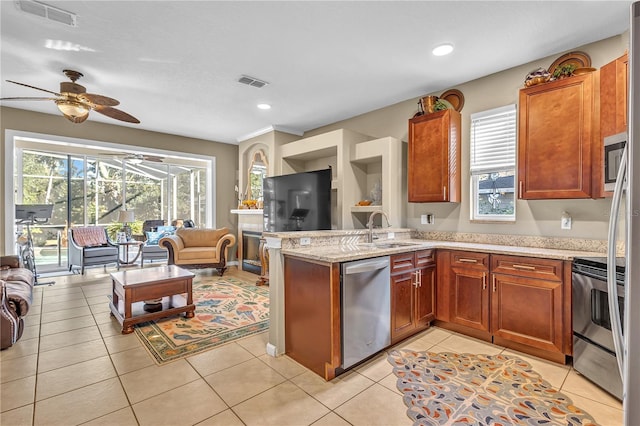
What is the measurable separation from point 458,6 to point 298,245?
2321mm

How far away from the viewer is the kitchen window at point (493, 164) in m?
3.38

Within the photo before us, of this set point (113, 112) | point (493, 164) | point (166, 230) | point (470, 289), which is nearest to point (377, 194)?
point (493, 164)

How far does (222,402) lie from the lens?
6.56 feet

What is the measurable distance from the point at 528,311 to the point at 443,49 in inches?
100

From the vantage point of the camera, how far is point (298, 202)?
185 inches

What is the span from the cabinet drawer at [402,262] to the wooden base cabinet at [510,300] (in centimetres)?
50

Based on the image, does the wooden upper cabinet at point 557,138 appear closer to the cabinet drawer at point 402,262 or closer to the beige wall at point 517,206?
the beige wall at point 517,206

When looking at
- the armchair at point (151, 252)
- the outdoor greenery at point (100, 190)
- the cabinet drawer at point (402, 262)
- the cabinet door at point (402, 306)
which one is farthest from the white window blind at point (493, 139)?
the outdoor greenery at point (100, 190)

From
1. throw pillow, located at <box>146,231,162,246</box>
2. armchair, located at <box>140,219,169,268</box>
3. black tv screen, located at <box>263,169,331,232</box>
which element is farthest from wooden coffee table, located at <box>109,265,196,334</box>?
throw pillow, located at <box>146,231,162,246</box>

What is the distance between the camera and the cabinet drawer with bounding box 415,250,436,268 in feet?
9.94

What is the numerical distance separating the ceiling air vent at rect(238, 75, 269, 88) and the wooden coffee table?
2446mm

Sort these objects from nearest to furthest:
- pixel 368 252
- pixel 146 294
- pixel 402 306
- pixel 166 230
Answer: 1. pixel 368 252
2. pixel 402 306
3. pixel 146 294
4. pixel 166 230

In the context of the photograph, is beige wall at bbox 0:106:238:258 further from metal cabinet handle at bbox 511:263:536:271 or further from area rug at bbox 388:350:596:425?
metal cabinet handle at bbox 511:263:536:271

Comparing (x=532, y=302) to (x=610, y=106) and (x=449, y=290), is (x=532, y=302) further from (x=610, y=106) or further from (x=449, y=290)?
(x=610, y=106)
